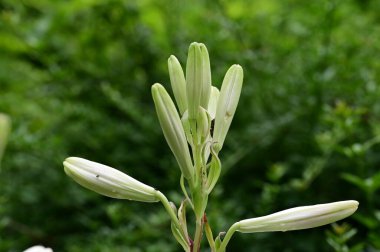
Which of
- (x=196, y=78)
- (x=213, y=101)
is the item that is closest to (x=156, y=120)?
(x=213, y=101)

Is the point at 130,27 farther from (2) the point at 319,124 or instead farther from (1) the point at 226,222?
(1) the point at 226,222

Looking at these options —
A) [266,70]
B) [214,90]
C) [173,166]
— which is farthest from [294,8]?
[214,90]

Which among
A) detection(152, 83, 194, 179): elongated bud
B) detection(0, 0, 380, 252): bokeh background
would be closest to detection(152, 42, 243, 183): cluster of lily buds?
detection(152, 83, 194, 179): elongated bud

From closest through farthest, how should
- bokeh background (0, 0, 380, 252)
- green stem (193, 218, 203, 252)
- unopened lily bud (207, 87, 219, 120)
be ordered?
green stem (193, 218, 203, 252)
unopened lily bud (207, 87, 219, 120)
bokeh background (0, 0, 380, 252)

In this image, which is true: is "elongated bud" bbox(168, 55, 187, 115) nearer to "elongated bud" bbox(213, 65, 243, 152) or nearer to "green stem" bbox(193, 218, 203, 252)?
"elongated bud" bbox(213, 65, 243, 152)

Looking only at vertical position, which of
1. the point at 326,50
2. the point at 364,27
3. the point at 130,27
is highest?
the point at 130,27

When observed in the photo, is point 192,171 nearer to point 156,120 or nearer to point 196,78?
point 196,78

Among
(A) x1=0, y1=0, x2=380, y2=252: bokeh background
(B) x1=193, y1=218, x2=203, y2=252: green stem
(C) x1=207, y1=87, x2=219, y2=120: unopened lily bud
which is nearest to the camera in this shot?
(B) x1=193, y1=218, x2=203, y2=252: green stem
